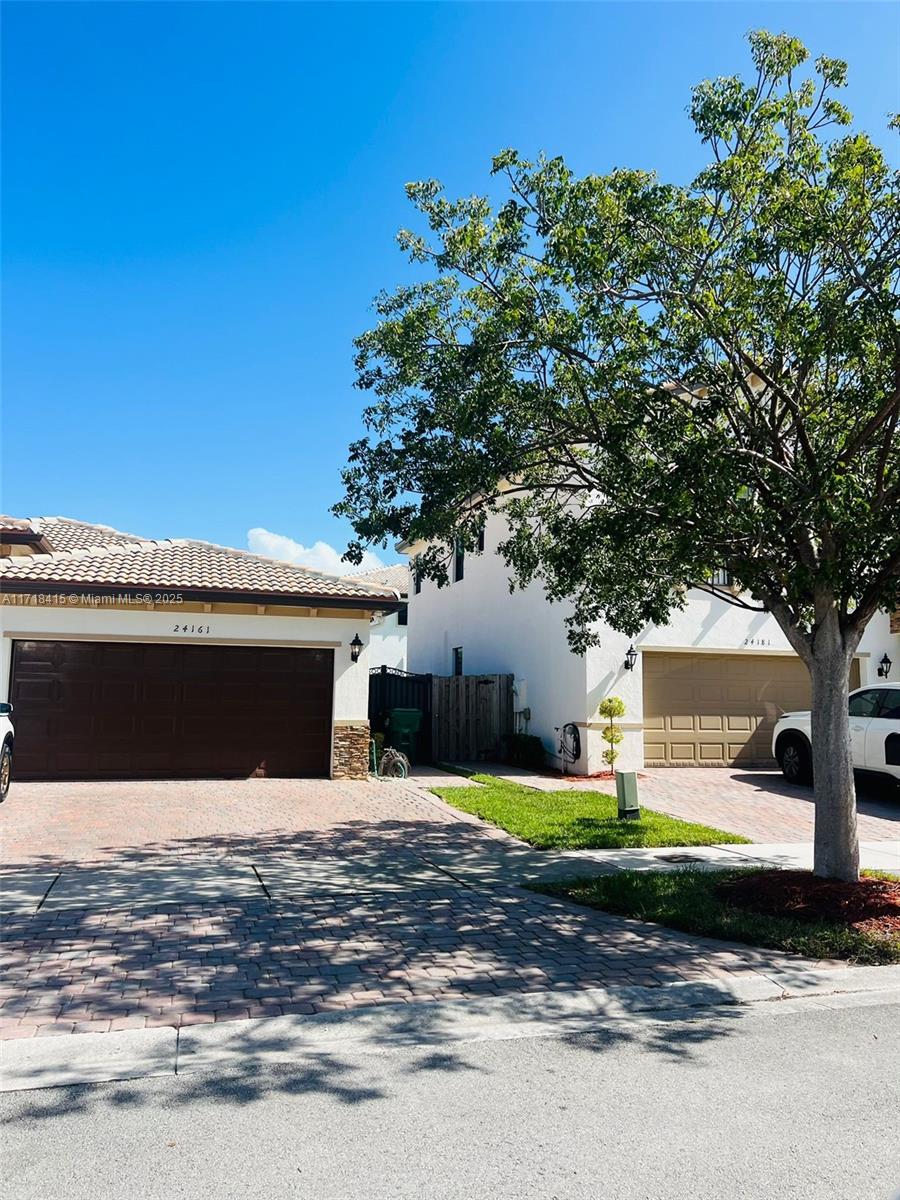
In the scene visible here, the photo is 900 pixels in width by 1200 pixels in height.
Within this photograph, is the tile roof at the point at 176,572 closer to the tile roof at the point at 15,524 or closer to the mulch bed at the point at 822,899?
the tile roof at the point at 15,524

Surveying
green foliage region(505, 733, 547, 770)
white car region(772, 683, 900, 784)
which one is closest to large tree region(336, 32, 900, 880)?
white car region(772, 683, 900, 784)

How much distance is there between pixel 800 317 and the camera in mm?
7293

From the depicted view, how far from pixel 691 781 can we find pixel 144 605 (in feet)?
32.5

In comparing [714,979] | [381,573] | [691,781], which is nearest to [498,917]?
[714,979]

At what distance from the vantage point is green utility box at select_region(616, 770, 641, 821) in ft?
37.8

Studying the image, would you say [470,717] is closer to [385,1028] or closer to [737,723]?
[737,723]

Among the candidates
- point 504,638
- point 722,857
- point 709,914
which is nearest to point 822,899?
point 709,914

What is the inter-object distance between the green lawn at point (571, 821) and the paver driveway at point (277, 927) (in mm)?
565

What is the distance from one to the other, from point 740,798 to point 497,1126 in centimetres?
1118

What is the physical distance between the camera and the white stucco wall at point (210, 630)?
14.2 m

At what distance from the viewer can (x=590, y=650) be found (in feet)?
53.9

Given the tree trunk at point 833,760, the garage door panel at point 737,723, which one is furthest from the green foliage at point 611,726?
the tree trunk at point 833,760

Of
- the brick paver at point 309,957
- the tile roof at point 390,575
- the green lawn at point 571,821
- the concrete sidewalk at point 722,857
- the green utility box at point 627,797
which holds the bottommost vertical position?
the brick paver at point 309,957

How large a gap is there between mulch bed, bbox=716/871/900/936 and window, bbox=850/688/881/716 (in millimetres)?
6314
